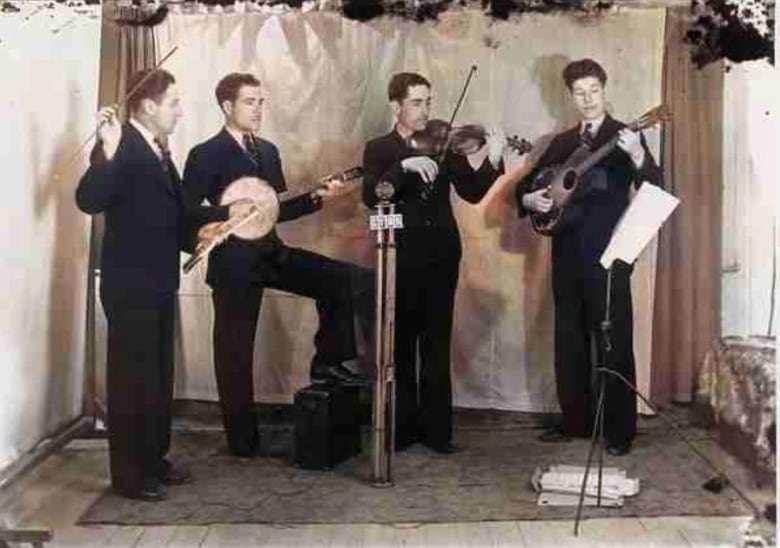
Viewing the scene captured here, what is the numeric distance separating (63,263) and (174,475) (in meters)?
0.42

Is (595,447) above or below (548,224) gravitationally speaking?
below

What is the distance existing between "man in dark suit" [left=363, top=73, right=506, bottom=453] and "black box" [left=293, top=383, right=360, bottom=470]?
0.26ft

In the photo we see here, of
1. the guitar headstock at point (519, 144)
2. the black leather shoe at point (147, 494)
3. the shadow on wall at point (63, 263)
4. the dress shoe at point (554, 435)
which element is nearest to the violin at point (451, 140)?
the guitar headstock at point (519, 144)

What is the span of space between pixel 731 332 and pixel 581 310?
0.26 m

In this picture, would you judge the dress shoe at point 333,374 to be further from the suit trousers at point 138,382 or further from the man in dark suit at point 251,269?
the suit trousers at point 138,382

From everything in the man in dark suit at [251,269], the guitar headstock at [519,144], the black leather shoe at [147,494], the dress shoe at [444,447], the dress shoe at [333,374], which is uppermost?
the guitar headstock at [519,144]

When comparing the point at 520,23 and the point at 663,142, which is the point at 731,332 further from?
the point at 520,23

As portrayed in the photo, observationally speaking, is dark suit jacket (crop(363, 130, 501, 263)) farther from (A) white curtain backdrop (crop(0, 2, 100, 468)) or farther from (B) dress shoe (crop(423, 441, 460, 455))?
(A) white curtain backdrop (crop(0, 2, 100, 468))

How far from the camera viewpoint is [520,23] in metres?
1.91

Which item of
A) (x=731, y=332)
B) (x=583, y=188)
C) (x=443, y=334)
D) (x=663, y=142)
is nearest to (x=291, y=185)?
(x=443, y=334)

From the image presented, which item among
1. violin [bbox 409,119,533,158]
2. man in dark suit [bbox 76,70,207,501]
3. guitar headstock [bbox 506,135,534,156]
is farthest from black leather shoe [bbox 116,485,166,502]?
guitar headstock [bbox 506,135,534,156]

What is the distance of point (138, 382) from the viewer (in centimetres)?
193

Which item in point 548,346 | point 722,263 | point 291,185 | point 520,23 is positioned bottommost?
point 548,346

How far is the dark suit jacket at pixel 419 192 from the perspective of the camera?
1.92 meters
